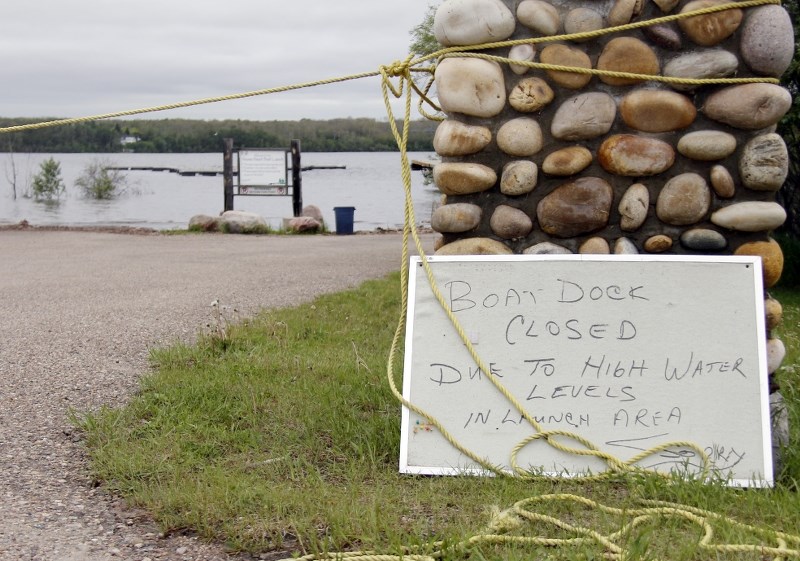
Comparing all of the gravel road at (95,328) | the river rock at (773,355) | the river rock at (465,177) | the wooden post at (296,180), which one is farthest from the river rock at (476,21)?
the wooden post at (296,180)

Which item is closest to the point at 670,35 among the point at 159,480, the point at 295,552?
the point at 295,552

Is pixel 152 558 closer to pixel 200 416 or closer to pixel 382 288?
pixel 200 416

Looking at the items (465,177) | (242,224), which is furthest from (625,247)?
(242,224)

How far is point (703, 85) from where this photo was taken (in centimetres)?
363

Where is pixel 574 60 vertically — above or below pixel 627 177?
above

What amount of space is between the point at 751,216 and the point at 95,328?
16.0 feet

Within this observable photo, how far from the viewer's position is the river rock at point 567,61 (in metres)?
3.68

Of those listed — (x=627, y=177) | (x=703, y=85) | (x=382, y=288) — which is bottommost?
(x=382, y=288)

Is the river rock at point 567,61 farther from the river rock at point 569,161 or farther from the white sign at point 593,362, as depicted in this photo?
the white sign at point 593,362

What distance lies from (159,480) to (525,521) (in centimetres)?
142

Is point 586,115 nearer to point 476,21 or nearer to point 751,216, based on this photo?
point 476,21

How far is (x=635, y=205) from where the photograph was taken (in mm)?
3719

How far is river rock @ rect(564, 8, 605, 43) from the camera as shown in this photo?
12.0 ft

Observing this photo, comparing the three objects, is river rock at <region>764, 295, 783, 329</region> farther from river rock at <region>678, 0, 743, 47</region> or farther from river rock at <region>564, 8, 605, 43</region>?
river rock at <region>564, 8, 605, 43</region>
